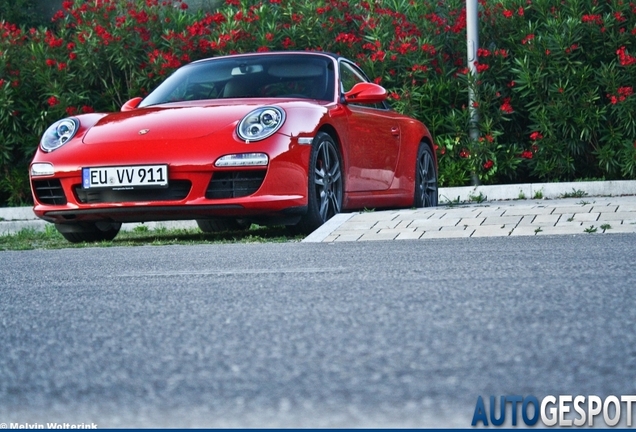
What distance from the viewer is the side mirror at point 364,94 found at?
898 centimetres

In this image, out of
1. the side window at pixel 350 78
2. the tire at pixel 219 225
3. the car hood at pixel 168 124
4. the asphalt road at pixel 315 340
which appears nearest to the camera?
the asphalt road at pixel 315 340

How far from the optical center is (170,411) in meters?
2.68

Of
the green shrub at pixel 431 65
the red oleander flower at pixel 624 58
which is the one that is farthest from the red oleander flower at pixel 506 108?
the red oleander flower at pixel 624 58

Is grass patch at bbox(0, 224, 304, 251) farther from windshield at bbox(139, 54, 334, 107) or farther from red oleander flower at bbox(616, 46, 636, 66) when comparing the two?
red oleander flower at bbox(616, 46, 636, 66)

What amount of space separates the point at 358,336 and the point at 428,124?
9.62 m

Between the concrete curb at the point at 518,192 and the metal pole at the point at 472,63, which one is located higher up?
the metal pole at the point at 472,63

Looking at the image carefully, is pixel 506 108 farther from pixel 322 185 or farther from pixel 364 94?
pixel 322 185

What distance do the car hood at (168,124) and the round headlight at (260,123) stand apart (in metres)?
0.07

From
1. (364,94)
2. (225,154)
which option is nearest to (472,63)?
(364,94)

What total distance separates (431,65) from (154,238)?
16.1ft

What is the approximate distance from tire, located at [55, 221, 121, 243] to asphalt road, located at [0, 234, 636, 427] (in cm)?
303

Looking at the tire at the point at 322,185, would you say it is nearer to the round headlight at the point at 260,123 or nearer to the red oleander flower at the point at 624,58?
the round headlight at the point at 260,123

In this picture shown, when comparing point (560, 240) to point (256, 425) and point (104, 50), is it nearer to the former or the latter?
point (256, 425)

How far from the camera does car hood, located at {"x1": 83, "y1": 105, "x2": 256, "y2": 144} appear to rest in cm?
802
